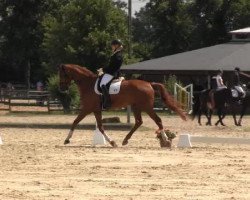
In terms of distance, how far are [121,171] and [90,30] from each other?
148 ft

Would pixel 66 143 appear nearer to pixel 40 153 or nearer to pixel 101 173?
pixel 40 153

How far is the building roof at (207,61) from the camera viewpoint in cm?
5234

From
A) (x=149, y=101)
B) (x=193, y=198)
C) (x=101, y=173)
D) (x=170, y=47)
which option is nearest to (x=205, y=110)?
(x=149, y=101)

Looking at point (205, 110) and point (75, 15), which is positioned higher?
point (75, 15)

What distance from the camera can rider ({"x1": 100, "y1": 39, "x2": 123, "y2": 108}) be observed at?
857 inches

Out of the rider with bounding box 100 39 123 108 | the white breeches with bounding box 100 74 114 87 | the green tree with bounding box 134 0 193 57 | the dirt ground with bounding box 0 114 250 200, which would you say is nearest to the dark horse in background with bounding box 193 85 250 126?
the dirt ground with bounding box 0 114 250 200

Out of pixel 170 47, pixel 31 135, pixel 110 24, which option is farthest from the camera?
pixel 170 47

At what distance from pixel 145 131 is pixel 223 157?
11.6 metres

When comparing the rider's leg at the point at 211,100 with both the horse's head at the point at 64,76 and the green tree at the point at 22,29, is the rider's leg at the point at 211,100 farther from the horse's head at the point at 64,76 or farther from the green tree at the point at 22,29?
the green tree at the point at 22,29

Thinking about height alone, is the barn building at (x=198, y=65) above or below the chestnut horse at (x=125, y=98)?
below

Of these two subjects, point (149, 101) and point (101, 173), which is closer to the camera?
point (101, 173)

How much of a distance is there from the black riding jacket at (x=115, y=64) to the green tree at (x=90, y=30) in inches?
1449

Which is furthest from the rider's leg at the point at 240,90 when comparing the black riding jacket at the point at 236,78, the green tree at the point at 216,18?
the green tree at the point at 216,18

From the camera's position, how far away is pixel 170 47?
81312 millimetres
